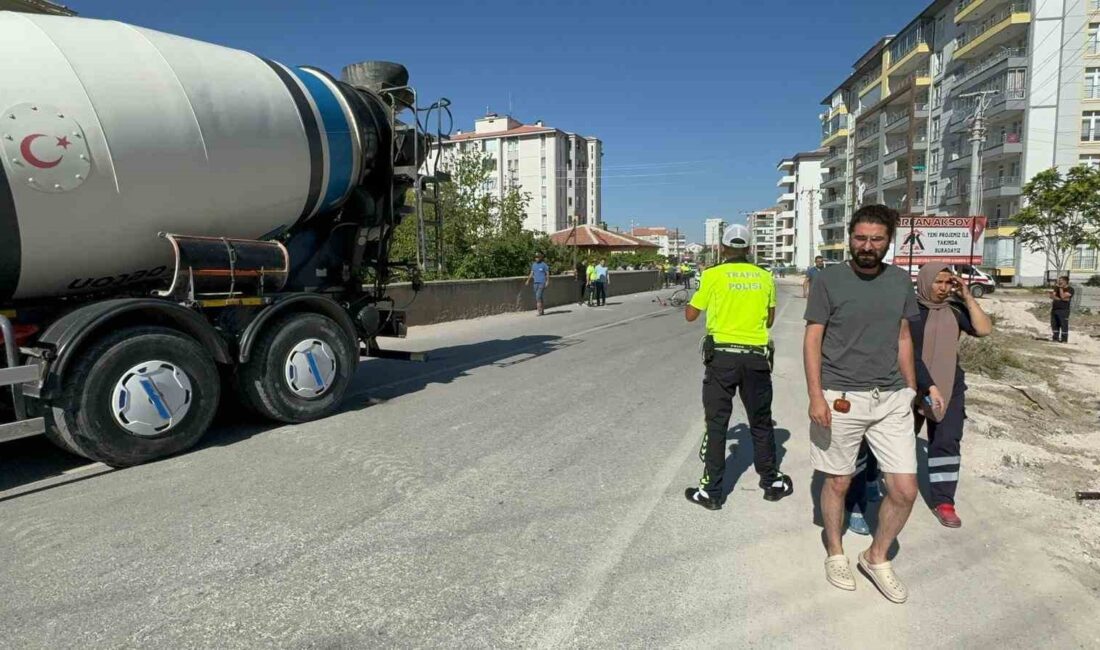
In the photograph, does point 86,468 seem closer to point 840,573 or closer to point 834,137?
point 840,573

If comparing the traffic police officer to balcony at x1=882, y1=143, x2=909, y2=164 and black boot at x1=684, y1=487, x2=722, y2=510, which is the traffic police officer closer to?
black boot at x1=684, y1=487, x2=722, y2=510

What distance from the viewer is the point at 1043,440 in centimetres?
613

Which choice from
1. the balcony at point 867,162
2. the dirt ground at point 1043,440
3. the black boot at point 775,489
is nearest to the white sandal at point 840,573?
the black boot at point 775,489

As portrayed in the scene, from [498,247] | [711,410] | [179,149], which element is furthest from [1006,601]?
[498,247]

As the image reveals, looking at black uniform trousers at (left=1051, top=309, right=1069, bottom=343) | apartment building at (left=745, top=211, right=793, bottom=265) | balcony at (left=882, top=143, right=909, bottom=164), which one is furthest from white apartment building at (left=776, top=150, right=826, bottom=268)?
black uniform trousers at (left=1051, top=309, right=1069, bottom=343)

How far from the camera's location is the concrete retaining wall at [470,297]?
15.4 m

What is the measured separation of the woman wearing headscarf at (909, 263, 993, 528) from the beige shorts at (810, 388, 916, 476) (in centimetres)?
76

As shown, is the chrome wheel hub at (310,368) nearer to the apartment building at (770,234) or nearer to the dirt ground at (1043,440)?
the dirt ground at (1043,440)

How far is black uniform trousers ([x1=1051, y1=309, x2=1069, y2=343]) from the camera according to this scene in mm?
14844

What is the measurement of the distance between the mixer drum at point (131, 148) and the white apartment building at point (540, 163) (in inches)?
3335

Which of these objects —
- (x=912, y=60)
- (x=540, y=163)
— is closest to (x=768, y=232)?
(x=540, y=163)

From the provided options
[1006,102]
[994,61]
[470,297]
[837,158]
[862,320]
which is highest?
[994,61]

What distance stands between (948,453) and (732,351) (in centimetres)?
142

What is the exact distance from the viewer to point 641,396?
783cm
